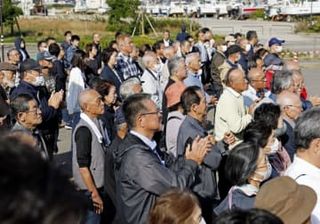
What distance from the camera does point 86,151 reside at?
18.5 feet

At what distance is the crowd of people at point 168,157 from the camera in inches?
45.8

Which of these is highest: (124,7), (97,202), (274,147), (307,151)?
(124,7)

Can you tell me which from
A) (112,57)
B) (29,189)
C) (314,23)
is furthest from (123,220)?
(314,23)

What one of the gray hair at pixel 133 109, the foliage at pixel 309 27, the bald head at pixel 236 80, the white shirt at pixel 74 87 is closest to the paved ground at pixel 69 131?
the gray hair at pixel 133 109

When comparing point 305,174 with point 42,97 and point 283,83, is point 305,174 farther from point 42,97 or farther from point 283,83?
point 42,97

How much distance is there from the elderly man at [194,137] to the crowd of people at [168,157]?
1cm

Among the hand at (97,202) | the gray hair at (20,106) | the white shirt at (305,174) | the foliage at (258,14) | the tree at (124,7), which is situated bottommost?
the hand at (97,202)

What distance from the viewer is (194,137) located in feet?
19.6

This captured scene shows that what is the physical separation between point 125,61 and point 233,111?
4861 millimetres

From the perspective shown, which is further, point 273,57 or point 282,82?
point 273,57

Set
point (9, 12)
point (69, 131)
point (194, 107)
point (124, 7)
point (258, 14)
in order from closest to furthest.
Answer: point (194, 107) < point (69, 131) < point (124, 7) < point (9, 12) < point (258, 14)

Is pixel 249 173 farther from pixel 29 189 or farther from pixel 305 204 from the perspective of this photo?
pixel 29 189

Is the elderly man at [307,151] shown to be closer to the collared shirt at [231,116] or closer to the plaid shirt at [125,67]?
the collared shirt at [231,116]

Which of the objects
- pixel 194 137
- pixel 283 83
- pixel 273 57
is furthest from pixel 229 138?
pixel 273 57
